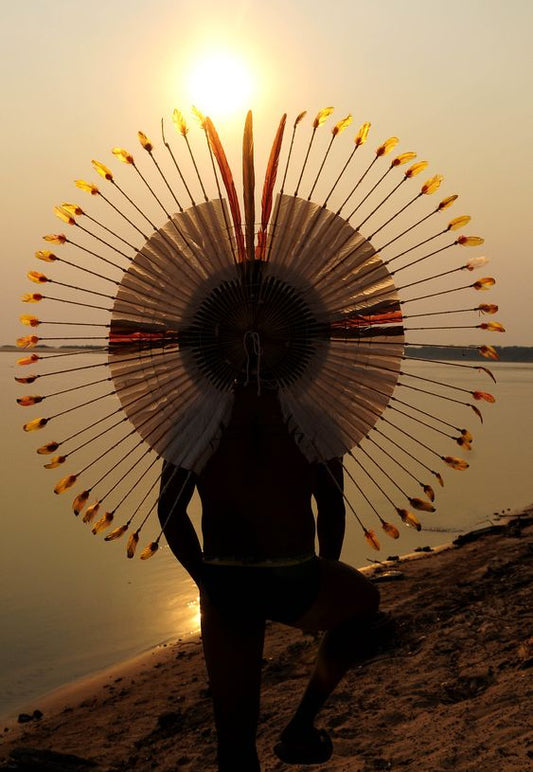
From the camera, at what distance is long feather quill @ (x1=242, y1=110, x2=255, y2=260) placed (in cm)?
266

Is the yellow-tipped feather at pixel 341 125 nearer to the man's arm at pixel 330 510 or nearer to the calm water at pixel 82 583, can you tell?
the man's arm at pixel 330 510

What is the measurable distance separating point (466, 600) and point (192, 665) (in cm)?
234

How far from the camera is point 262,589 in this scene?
2820 millimetres

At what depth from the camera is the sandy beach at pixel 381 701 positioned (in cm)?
437

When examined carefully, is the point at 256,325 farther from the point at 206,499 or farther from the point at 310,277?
the point at 206,499

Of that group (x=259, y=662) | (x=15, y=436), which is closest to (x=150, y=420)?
(x=259, y=662)

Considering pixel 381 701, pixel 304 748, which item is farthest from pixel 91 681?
pixel 304 748

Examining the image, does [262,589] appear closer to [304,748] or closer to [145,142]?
[304,748]

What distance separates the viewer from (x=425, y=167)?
9.05 ft

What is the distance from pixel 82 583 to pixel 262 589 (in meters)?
7.63

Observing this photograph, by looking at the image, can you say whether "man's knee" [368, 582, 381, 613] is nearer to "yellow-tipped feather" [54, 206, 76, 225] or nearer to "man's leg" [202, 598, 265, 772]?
"man's leg" [202, 598, 265, 772]

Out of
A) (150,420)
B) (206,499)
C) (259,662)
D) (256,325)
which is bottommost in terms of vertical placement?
(259,662)

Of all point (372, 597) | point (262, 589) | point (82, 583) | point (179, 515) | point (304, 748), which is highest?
point (179, 515)

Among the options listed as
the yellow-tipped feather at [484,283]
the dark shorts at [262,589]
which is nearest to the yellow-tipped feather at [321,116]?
the yellow-tipped feather at [484,283]
